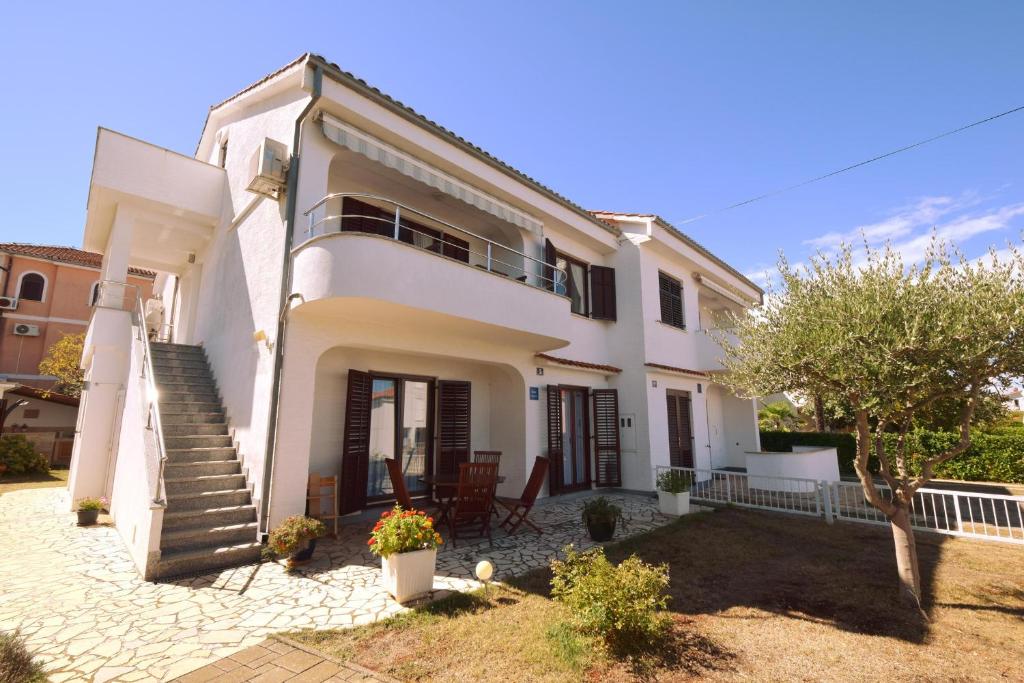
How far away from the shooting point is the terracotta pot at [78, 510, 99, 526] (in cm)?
892

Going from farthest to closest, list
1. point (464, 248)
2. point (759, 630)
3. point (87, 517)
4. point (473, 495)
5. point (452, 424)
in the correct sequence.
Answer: point (452, 424), point (464, 248), point (87, 517), point (473, 495), point (759, 630)

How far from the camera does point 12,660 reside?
384 cm

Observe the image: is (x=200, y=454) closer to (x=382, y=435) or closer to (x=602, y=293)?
(x=382, y=435)

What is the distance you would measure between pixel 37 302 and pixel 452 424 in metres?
30.0

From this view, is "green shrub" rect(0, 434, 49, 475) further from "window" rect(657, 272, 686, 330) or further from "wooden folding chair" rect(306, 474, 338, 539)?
"window" rect(657, 272, 686, 330)

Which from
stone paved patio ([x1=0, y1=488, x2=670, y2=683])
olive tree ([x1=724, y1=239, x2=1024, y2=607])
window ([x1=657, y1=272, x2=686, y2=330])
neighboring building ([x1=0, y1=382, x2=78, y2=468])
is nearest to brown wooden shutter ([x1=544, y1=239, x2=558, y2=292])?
window ([x1=657, y1=272, x2=686, y2=330])

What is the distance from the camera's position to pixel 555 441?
1239 centimetres

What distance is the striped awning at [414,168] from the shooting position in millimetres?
8402

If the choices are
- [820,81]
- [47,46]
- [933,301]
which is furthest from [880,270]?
[47,46]

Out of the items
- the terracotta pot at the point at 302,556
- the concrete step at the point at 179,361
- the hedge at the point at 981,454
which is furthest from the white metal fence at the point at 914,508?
the concrete step at the point at 179,361

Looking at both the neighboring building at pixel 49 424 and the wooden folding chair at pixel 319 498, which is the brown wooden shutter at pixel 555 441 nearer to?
the wooden folding chair at pixel 319 498

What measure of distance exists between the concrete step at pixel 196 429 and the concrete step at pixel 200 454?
313 millimetres

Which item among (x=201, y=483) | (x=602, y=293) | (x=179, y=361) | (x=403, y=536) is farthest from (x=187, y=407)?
(x=602, y=293)

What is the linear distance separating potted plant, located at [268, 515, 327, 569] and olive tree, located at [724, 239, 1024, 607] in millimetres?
7028
